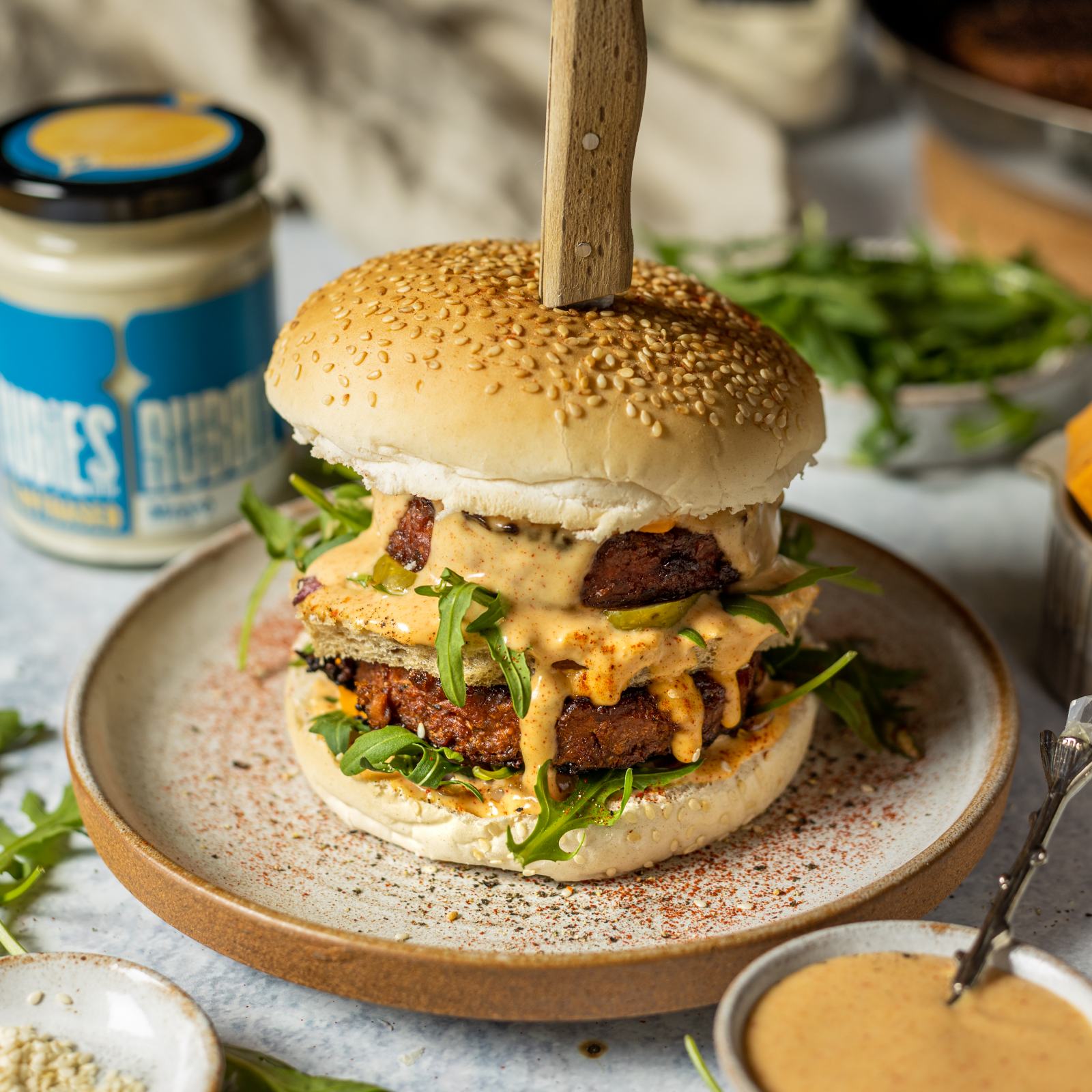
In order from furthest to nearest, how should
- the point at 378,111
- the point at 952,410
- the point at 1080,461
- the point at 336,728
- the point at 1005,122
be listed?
the point at 378,111, the point at 1005,122, the point at 952,410, the point at 1080,461, the point at 336,728

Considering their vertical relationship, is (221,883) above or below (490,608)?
below

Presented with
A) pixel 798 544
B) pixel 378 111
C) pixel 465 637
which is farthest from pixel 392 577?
pixel 378 111

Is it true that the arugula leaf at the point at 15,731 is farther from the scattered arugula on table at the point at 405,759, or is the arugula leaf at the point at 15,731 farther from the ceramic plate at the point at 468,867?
the scattered arugula on table at the point at 405,759

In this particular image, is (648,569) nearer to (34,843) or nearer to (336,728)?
(336,728)

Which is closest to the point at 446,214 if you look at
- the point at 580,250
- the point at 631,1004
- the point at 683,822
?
the point at 580,250

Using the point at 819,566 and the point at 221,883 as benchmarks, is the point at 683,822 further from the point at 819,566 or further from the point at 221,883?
the point at 221,883
